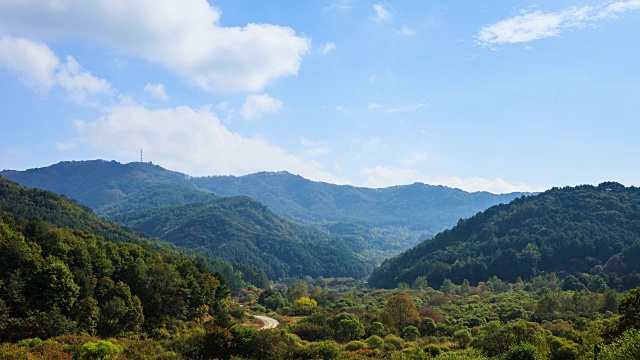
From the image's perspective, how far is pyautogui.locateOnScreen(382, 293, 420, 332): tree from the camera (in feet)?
190

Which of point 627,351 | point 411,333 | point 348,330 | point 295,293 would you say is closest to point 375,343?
point 348,330

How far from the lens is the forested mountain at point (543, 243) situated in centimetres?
11850

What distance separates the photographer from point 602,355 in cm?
2486

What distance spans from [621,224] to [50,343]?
148714 millimetres

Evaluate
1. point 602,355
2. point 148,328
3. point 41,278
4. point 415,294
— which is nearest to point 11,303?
point 41,278

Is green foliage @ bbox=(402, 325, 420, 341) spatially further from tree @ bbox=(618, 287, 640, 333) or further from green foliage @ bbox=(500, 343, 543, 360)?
tree @ bbox=(618, 287, 640, 333)

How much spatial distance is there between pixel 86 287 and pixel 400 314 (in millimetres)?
39272

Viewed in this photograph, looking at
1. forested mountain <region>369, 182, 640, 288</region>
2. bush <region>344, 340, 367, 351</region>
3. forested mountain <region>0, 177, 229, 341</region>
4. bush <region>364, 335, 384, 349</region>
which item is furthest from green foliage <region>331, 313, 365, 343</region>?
forested mountain <region>369, 182, 640, 288</region>

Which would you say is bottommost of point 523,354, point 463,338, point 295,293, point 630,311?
point 295,293

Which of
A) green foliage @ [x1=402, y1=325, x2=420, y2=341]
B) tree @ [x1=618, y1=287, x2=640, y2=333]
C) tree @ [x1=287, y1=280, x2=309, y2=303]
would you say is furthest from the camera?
tree @ [x1=287, y1=280, x2=309, y2=303]

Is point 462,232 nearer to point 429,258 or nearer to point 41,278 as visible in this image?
point 429,258

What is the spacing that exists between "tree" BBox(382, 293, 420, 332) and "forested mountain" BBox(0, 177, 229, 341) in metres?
21.9

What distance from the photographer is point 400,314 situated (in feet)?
192

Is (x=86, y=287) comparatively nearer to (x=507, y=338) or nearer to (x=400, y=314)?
(x=400, y=314)
